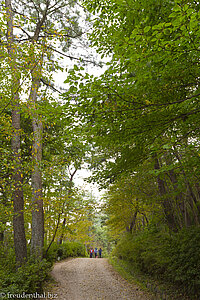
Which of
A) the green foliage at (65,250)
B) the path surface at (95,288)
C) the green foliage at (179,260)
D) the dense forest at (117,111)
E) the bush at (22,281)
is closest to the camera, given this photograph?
the dense forest at (117,111)

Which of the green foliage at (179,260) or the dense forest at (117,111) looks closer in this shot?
the dense forest at (117,111)

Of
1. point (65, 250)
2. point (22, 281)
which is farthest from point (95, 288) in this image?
point (65, 250)

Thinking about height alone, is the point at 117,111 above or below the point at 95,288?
above

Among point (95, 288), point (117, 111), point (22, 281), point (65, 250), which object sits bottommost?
point (95, 288)

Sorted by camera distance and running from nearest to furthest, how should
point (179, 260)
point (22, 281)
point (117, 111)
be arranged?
point (117, 111), point (22, 281), point (179, 260)

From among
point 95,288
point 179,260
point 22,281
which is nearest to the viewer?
point 22,281

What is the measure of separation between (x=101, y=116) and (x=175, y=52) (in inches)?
49.0

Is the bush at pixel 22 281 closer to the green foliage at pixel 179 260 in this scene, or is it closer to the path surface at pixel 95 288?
the path surface at pixel 95 288

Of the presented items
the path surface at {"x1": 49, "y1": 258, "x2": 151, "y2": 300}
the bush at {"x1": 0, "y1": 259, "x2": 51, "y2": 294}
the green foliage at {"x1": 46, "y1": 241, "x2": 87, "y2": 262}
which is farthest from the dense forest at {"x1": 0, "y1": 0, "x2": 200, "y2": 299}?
the green foliage at {"x1": 46, "y1": 241, "x2": 87, "y2": 262}

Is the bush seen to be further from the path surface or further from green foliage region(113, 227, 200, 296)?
green foliage region(113, 227, 200, 296)

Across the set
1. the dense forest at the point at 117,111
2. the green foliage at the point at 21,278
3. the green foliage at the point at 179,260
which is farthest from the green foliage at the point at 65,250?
the green foliage at the point at 179,260

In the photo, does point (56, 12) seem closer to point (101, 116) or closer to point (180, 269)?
point (101, 116)

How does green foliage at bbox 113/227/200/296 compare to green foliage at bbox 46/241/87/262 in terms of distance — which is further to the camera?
green foliage at bbox 46/241/87/262

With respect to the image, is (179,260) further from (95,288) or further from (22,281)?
(22,281)
